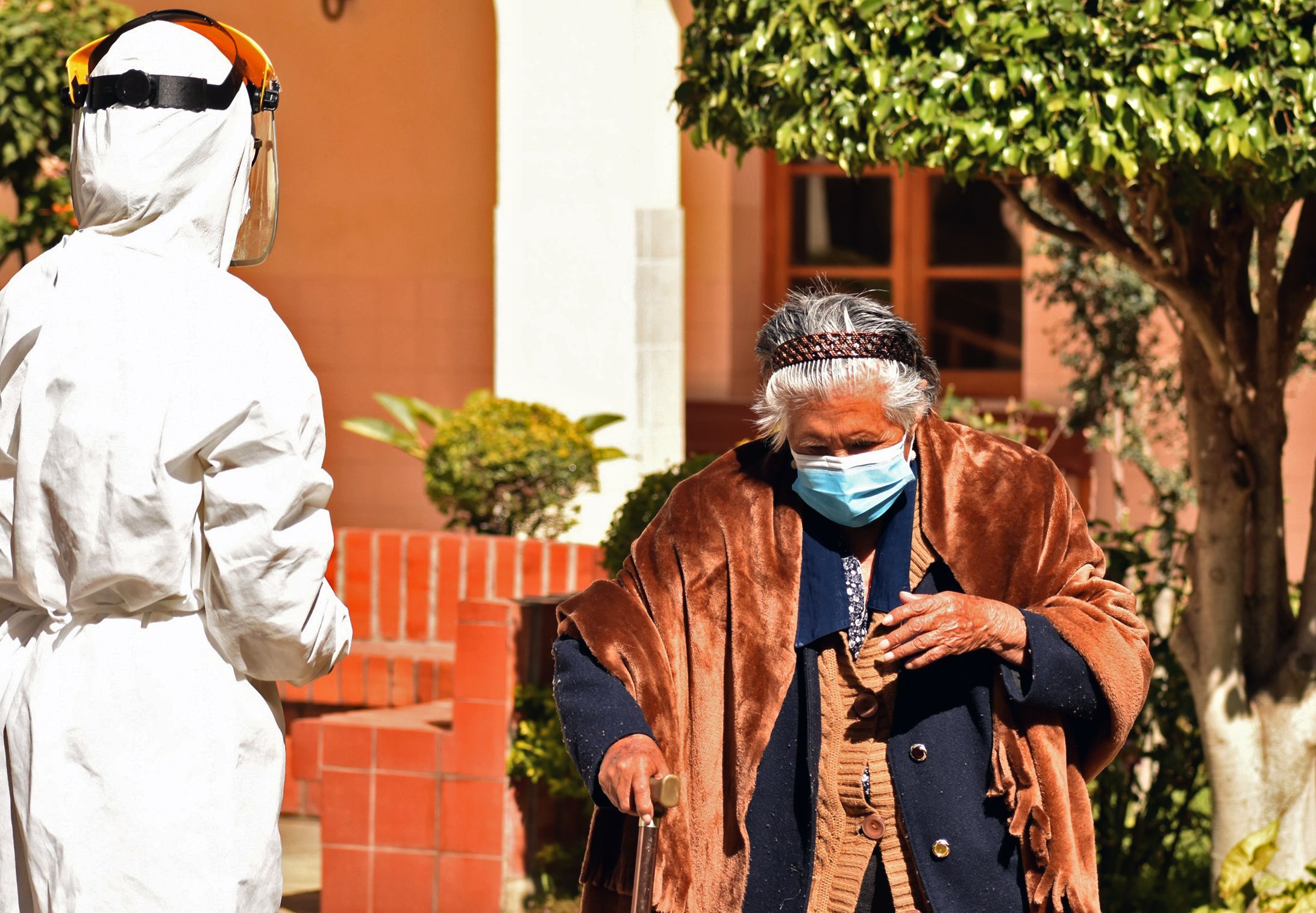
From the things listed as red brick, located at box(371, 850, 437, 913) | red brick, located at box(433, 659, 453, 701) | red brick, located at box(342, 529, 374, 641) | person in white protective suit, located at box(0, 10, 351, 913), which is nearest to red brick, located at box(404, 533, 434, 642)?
red brick, located at box(342, 529, 374, 641)

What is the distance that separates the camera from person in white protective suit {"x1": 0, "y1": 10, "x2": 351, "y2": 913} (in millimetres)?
2129

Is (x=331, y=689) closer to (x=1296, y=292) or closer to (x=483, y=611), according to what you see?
(x=483, y=611)

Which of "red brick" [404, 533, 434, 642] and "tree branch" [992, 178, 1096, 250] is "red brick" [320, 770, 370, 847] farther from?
"tree branch" [992, 178, 1096, 250]

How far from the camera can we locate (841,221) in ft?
30.5

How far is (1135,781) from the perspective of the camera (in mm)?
4734

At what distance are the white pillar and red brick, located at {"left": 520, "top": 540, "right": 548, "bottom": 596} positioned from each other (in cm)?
131

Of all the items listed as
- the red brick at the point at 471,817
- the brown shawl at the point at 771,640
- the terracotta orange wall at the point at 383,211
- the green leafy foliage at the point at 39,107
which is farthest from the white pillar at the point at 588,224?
the brown shawl at the point at 771,640

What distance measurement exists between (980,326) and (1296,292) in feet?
16.0

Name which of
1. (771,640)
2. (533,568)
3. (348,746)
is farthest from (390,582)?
(771,640)

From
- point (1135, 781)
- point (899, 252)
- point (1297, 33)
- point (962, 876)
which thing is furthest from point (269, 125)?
point (899, 252)

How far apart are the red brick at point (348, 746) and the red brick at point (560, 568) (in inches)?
38.0

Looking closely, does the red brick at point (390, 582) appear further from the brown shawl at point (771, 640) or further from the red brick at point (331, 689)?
the brown shawl at point (771, 640)

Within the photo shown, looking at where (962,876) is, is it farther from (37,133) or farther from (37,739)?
(37,133)

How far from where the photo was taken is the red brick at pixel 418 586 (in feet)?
20.0
